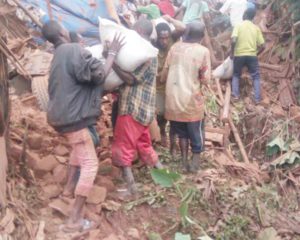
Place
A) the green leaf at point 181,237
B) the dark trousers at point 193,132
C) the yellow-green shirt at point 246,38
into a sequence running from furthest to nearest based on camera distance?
the yellow-green shirt at point 246,38 → the dark trousers at point 193,132 → the green leaf at point 181,237

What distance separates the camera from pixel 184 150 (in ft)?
19.4

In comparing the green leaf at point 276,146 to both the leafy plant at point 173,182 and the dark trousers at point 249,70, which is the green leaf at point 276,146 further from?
the leafy plant at point 173,182

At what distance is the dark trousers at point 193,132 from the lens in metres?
5.69

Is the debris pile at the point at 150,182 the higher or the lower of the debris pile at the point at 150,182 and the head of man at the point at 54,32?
the lower

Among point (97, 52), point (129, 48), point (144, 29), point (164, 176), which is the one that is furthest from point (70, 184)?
point (144, 29)

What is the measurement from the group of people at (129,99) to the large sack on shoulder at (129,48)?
56 millimetres

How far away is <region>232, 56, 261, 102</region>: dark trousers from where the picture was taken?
8.46 meters

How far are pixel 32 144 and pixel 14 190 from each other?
83cm

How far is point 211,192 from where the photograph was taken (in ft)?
18.0

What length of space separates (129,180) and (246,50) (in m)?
4.08

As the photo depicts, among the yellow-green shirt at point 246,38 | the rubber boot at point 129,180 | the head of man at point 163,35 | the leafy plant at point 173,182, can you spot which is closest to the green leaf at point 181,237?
the leafy plant at point 173,182

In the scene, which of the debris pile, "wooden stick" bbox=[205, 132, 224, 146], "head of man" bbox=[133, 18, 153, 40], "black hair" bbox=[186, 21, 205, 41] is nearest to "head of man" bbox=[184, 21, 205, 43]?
"black hair" bbox=[186, 21, 205, 41]

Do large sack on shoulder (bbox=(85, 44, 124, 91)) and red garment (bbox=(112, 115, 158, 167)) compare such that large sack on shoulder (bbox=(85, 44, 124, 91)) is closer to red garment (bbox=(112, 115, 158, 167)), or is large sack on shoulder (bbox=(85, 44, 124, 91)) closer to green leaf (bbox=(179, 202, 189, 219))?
red garment (bbox=(112, 115, 158, 167))

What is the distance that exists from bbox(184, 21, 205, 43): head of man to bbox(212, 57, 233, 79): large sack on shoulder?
324 cm
